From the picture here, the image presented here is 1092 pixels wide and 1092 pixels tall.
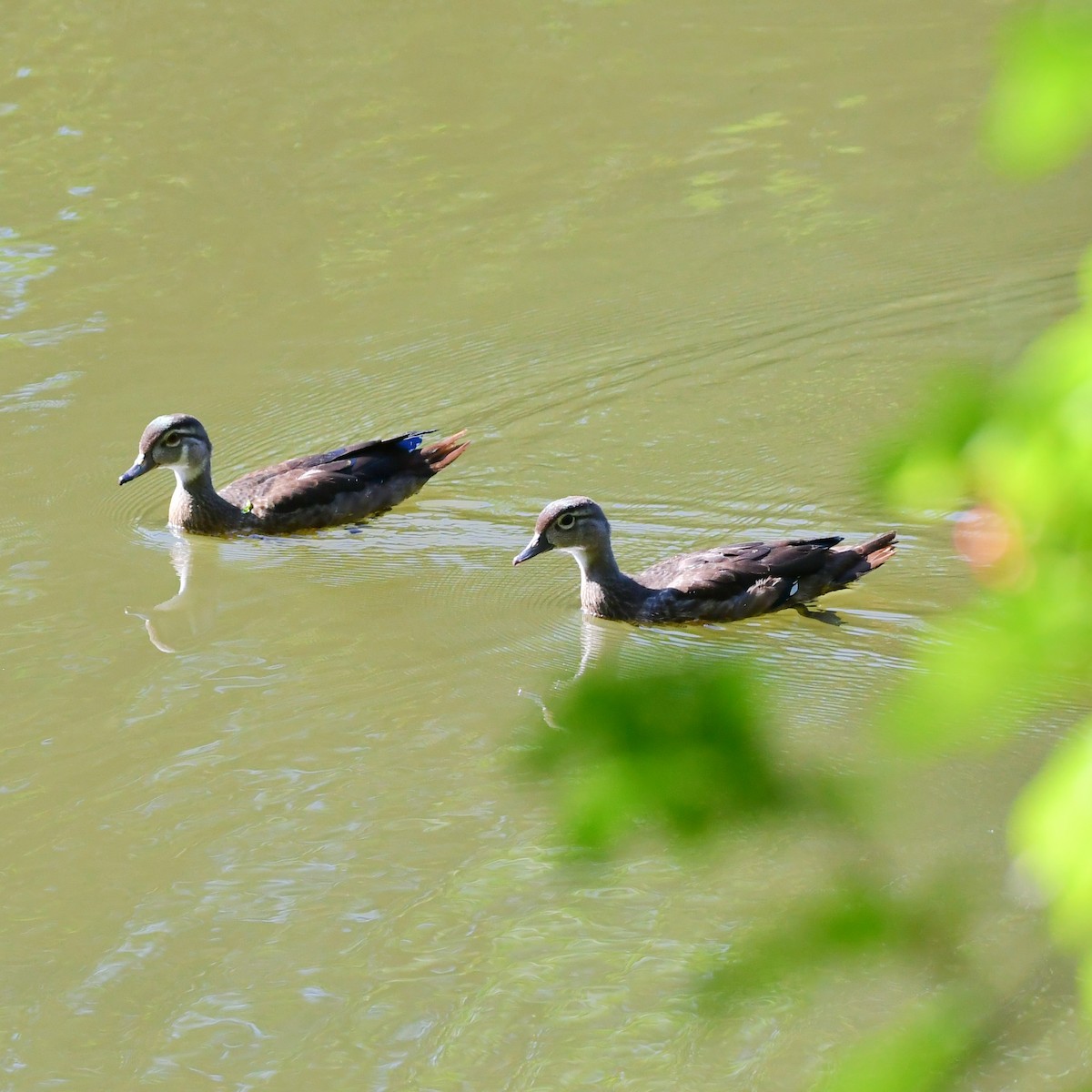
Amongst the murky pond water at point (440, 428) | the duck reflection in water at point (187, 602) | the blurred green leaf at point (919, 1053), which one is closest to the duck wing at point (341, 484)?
the murky pond water at point (440, 428)

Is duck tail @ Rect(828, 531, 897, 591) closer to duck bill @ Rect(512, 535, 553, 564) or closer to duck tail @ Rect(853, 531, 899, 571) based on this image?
duck tail @ Rect(853, 531, 899, 571)

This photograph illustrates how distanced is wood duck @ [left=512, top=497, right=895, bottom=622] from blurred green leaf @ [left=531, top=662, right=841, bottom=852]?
642cm

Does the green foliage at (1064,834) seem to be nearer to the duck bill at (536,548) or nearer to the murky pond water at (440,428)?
the murky pond water at (440,428)

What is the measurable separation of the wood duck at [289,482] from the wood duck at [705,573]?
146cm

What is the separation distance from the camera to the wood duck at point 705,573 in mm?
7836

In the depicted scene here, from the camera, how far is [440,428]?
10227 mm

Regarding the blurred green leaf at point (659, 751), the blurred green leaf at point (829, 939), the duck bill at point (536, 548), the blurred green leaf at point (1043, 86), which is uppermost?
the blurred green leaf at point (1043, 86)

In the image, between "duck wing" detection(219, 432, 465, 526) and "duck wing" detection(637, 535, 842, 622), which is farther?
"duck wing" detection(219, 432, 465, 526)

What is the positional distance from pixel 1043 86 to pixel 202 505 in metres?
8.77

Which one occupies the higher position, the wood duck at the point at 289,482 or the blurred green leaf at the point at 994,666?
the blurred green leaf at the point at 994,666

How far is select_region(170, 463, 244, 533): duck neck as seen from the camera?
9.41 metres

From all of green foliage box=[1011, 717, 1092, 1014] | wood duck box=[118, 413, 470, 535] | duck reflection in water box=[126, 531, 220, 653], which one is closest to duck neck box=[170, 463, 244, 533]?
wood duck box=[118, 413, 470, 535]

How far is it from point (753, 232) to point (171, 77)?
260 inches

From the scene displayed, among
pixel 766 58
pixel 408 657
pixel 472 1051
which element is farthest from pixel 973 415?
pixel 766 58
